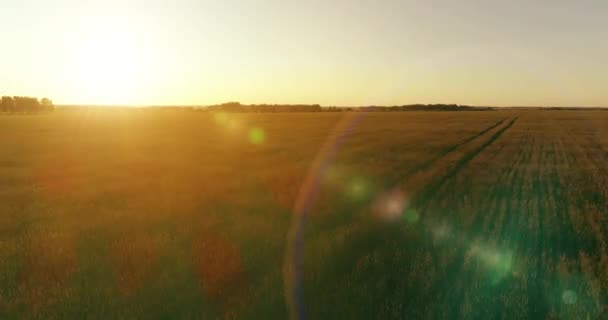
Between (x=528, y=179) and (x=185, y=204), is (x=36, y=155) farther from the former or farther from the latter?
(x=528, y=179)

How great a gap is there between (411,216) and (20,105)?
17550cm

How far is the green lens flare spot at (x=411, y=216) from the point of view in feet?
28.4

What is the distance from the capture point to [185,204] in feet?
35.0

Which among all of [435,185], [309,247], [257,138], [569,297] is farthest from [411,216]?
[257,138]

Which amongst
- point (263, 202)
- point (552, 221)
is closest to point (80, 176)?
point (263, 202)

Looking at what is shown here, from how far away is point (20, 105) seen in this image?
142 m

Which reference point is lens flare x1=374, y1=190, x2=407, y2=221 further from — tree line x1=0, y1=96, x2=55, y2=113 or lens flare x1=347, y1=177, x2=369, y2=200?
tree line x1=0, y1=96, x2=55, y2=113

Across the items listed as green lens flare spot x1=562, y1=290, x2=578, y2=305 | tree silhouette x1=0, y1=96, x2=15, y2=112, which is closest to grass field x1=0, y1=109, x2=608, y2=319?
green lens flare spot x1=562, y1=290, x2=578, y2=305

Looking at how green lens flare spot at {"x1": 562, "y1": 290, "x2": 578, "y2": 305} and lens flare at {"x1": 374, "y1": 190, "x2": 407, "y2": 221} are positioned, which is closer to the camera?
green lens flare spot at {"x1": 562, "y1": 290, "x2": 578, "y2": 305}

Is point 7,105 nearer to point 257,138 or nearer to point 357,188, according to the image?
point 257,138

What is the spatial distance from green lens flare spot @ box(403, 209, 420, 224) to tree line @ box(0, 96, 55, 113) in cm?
16918

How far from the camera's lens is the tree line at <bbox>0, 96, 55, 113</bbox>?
138000 mm

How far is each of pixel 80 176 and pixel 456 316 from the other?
1628 cm

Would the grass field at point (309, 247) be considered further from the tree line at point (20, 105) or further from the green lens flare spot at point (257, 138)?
the tree line at point (20, 105)
